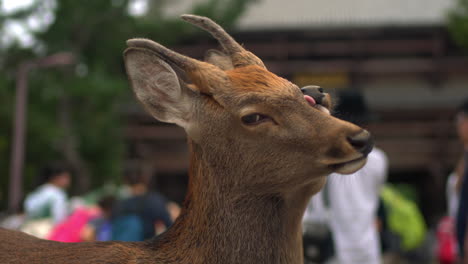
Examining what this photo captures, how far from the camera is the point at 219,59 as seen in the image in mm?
2562

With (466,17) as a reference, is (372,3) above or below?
above

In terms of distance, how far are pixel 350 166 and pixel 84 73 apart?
51.8 feet

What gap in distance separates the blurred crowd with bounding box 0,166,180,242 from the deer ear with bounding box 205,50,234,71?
2.95 meters

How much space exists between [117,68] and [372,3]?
8.97 meters

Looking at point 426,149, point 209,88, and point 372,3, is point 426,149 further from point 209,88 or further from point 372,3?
point 209,88

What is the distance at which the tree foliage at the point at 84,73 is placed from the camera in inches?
619

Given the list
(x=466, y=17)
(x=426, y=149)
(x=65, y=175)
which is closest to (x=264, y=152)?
(x=65, y=175)

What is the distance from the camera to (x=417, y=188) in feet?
75.5

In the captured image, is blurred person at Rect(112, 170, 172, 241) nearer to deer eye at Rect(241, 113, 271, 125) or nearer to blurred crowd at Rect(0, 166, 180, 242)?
blurred crowd at Rect(0, 166, 180, 242)

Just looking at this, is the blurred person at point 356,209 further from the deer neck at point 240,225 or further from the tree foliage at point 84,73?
the tree foliage at point 84,73

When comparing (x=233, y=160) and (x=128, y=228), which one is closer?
(x=233, y=160)

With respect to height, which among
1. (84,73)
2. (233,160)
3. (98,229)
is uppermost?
(84,73)

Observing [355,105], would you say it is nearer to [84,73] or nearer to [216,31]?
[216,31]

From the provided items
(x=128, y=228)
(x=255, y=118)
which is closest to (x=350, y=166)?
(x=255, y=118)
